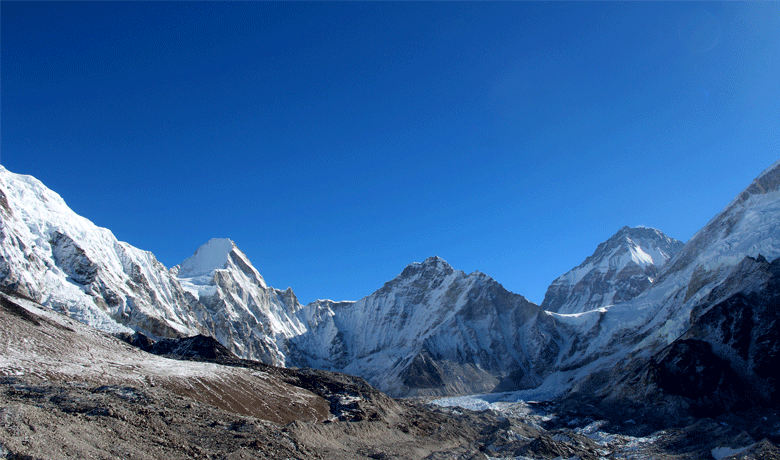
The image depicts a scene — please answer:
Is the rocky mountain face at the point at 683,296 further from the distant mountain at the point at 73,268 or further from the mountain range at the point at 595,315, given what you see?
the distant mountain at the point at 73,268

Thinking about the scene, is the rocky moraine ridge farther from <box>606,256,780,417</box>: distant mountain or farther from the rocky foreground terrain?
the rocky foreground terrain

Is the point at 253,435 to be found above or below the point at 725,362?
above

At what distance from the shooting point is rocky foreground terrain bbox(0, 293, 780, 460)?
33684 millimetres

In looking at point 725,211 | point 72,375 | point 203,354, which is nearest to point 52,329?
point 72,375

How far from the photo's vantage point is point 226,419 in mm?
46406

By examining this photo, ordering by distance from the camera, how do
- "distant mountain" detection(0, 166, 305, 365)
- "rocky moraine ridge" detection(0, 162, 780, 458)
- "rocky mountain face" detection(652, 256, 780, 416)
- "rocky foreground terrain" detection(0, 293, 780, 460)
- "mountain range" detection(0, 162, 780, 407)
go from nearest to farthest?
"rocky foreground terrain" detection(0, 293, 780, 460) → "rocky moraine ridge" detection(0, 162, 780, 458) → "rocky mountain face" detection(652, 256, 780, 416) → "mountain range" detection(0, 162, 780, 407) → "distant mountain" detection(0, 166, 305, 365)

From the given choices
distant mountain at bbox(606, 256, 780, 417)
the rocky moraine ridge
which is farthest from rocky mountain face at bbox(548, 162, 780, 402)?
distant mountain at bbox(606, 256, 780, 417)

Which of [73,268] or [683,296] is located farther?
[683,296]

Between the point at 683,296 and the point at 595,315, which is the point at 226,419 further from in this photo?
the point at 595,315

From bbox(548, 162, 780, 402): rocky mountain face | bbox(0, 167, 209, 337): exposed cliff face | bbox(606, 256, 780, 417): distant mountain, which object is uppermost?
bbox(0, 167, 209, 337): exposed cliff face

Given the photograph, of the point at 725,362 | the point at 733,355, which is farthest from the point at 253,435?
the point at 733,355

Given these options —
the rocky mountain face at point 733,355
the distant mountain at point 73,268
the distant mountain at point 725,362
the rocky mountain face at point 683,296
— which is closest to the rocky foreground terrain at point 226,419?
the distant mountain at point 725,362

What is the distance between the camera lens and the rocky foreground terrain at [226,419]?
33684 mm

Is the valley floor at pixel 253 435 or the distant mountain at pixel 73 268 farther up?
the distant mountain at pixel 73 268
